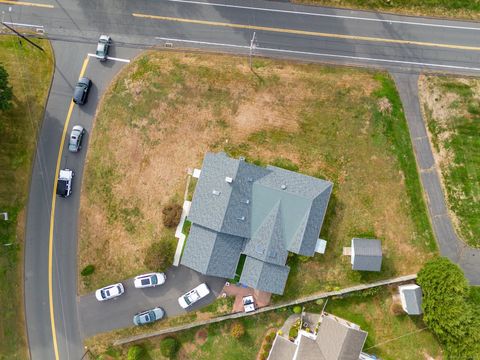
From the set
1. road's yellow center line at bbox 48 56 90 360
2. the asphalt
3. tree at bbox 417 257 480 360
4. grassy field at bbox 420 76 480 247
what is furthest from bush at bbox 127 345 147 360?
grassy field at bbox 420 76 480 247

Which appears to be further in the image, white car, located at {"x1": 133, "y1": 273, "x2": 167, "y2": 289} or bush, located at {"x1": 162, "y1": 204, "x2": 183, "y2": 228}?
white car, located at {"x1": 133, "y1": 273, "x2": 167, "y2": 289}

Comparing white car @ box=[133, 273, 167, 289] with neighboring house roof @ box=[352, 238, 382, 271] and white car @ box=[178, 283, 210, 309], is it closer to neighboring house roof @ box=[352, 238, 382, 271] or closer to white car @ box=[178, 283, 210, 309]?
white car @ box=[178, 283, 210, 309]

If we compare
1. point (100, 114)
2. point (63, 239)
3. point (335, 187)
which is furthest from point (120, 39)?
point (335, 187)

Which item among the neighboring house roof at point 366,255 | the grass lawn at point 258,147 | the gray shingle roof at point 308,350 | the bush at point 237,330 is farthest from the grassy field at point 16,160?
the neighboring house roof at point 366,255

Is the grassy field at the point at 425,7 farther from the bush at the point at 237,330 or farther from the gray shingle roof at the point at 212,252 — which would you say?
the bush at the point at 237,330

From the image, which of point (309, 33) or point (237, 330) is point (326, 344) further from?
point (309, 33)

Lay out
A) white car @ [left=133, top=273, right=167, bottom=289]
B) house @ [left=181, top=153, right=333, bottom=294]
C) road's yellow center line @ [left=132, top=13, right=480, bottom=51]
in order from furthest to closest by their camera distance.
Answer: road's yellow center line @ [left=132, top=13, right=480, bottom=51], white car @ [left=133, top=273, right=167, bottom=289], house @ [left=181, top=153, right=333, bottom=294]

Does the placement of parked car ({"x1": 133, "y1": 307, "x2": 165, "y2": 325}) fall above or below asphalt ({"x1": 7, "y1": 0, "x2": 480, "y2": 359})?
below

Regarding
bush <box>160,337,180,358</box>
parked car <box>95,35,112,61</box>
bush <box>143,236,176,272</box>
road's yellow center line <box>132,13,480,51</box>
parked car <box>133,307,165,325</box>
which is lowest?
bush <box>160,337,180,358</box>

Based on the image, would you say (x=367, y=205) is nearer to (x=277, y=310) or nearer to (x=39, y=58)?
(x=277, y=310)
